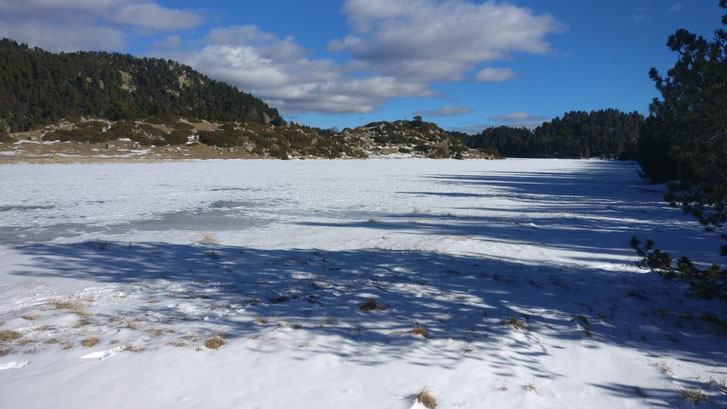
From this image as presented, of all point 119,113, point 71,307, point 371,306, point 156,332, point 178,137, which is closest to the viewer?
point 156,332

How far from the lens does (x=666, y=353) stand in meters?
4.82

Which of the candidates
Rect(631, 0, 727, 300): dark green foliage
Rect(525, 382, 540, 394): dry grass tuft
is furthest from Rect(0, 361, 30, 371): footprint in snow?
Rect(631, 0, 727, 300): dark green foliage

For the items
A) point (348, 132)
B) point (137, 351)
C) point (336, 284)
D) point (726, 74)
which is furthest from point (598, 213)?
point (348, 132)

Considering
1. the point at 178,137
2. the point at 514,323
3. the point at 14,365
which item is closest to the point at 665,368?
the point at 514,323

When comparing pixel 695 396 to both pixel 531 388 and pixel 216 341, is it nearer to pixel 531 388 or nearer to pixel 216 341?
pixel 531 388

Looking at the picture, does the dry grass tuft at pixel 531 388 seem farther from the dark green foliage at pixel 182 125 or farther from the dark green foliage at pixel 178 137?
the dark green foliage at pixel 182 125

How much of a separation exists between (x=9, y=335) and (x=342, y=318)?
416cm

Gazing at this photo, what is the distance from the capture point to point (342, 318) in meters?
5.57

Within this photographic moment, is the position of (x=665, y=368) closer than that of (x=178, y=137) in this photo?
Yes

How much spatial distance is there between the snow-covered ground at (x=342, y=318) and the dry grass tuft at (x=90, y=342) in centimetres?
3

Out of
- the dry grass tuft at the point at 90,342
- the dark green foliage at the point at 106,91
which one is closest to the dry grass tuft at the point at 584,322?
the dry grass tuft at the point at 90,342

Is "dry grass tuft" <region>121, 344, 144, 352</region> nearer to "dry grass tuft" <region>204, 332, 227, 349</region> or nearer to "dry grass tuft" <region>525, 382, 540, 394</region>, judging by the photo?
"dry grass tuft" <region>204, 332, 227, 349</region>

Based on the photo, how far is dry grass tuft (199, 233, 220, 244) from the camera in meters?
9.99

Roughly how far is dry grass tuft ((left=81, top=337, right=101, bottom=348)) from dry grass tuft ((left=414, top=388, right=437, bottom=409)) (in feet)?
12.7
